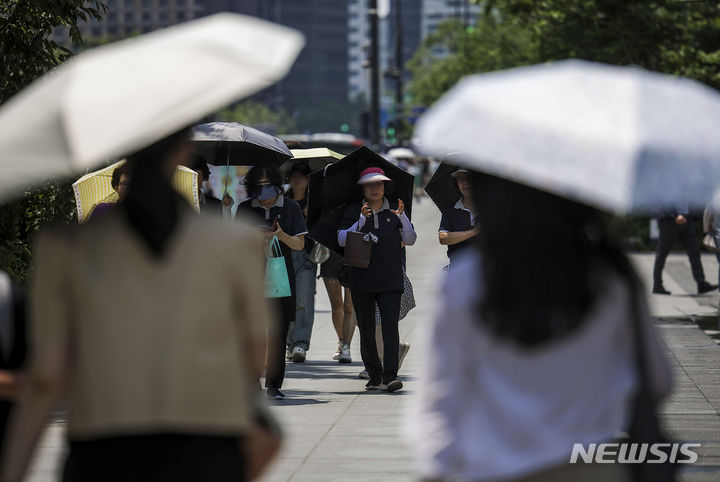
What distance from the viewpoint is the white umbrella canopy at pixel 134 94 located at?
3164mm

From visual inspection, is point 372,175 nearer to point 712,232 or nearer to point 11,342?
point 712,232

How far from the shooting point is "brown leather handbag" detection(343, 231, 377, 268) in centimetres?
1059

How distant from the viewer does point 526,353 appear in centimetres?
312

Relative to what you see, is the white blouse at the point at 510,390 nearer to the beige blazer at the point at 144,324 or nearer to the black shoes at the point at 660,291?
the beige blazer at the point at 144,324

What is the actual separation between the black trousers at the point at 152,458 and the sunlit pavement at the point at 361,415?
0.65 m

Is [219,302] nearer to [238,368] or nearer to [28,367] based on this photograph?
[238,368]

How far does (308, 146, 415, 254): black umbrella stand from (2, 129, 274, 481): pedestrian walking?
7.57 meters

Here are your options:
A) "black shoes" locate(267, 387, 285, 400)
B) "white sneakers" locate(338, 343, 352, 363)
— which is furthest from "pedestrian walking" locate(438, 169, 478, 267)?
"white sneakers" locate(338, 343, 352, 363)

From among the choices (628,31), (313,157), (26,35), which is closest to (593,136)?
(26,35)

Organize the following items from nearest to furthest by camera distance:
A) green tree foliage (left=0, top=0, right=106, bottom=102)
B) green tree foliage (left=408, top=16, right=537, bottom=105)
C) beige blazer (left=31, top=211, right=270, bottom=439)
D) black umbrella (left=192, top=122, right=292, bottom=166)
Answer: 1. beige blazer (left=31, top=211, right=270, bottom=439)
2. green tree foliage (left=0, top=0, right=106, bottom=102)
3. black umbrella (left=192, top=122, right=292, bottom=166)
4. green tree foliage (left=408, top=16, right=537, bottom=105)

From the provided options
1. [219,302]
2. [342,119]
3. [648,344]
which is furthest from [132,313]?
[342,119]

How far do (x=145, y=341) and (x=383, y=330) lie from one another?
738 centimetres

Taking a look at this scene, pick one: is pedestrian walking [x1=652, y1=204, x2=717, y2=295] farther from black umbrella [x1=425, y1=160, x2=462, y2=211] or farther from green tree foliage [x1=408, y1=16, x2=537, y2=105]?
black umbrella [x1=425, y1=160, x2=462, y2=211]

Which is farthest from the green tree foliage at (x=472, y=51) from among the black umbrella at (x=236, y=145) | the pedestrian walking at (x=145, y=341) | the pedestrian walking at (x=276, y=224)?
the pedestrian walking at (x=145, y=341)
